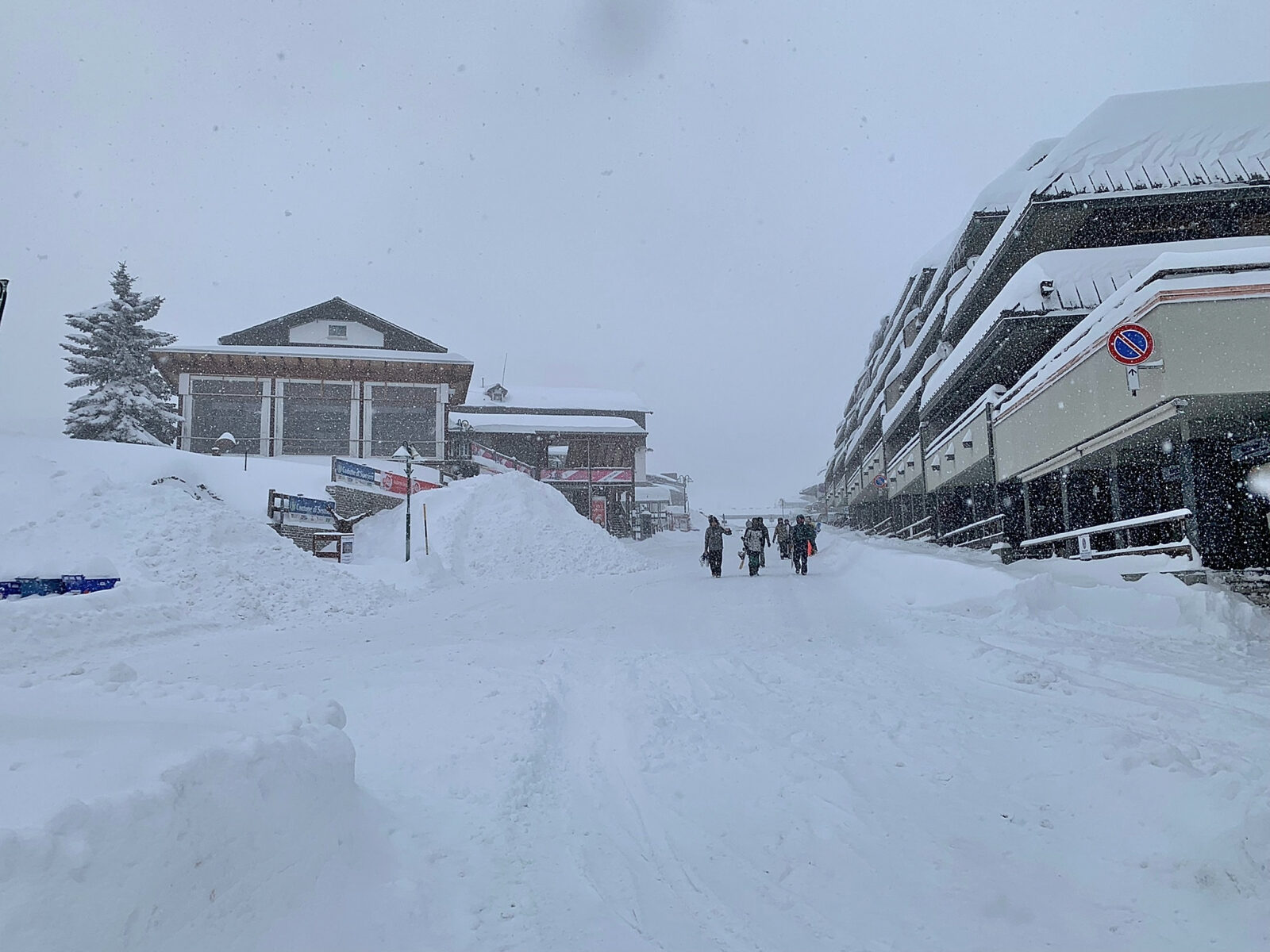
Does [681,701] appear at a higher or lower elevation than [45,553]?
lower

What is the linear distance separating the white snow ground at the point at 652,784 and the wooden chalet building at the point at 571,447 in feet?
114

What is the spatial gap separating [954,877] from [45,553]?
Result: 44.4 feet

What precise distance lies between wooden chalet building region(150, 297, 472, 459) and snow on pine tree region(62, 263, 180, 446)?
0.95 metres

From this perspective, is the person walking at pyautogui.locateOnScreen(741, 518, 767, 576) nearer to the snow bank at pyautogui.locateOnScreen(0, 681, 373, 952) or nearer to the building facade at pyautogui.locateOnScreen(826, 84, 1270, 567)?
the building facade at pyautogui.locateOnScreen(826, 84, 1270, 567)

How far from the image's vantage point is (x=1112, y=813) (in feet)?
13.3

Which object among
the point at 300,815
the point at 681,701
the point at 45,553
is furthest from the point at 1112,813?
the point at 45,553

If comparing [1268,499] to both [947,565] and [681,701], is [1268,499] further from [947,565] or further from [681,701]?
[681,701]

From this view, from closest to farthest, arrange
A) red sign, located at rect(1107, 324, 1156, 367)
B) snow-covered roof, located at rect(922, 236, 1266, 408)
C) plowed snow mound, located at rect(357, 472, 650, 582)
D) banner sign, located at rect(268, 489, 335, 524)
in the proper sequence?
red sign, located at rect(1107, 324, 1156, 367) → snow-covered roof, located at rect(922, 236, 1266, 408) → banner sign, located at rect(268, 489, 335, 524) → plowed snow mound, located at rect(357, 472, 650, 582)

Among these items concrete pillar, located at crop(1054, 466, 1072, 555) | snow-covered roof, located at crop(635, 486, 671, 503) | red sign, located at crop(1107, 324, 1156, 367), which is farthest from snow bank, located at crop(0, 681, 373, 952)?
snow-covered roof, located at crop(635, 486, 671, 503)

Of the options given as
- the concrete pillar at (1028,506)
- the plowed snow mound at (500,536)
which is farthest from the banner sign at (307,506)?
the concrete pillar at (1028,506)

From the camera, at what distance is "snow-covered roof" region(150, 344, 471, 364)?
34.4 meters

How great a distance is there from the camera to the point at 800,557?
20203 mm

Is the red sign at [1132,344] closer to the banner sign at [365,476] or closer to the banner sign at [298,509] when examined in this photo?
the banner sign at [298,509]

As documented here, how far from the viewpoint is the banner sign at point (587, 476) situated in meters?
45.1
